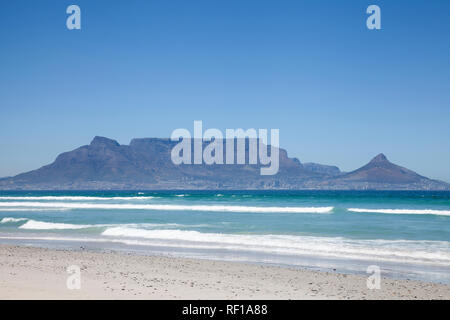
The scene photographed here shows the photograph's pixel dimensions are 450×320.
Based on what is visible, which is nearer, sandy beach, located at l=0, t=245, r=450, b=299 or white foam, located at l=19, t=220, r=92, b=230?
sandy beach, located at l=0, t=245, r=450, b=299

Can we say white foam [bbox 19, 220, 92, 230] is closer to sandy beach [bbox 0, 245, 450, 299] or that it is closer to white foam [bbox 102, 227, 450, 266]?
white foam [bbox 102, 227, 450, 266]

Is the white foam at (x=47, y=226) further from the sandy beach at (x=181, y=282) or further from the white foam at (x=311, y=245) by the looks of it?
the sandy beach at (x=181, y=282)

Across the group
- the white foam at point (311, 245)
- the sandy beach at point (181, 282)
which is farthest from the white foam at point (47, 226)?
the sandy beach at point (181, 282)

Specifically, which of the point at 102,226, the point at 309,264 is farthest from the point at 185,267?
the point at 102,226

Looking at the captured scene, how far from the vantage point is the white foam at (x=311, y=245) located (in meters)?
12.1

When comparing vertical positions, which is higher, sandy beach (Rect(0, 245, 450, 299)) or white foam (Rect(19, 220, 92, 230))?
sandy beach (Rect(0, 245, 450, 299))

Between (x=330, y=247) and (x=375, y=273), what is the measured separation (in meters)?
3.97

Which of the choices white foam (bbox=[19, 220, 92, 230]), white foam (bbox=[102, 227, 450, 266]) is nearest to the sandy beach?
white foam (bbox=[102, 227, 450, 266])

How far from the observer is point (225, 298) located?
6938 mm

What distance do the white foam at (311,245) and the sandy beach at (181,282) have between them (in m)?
3.11

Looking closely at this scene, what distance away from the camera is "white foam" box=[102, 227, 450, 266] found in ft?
39.8

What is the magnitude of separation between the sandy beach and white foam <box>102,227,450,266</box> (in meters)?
3.11

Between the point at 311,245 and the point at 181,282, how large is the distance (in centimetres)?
679
